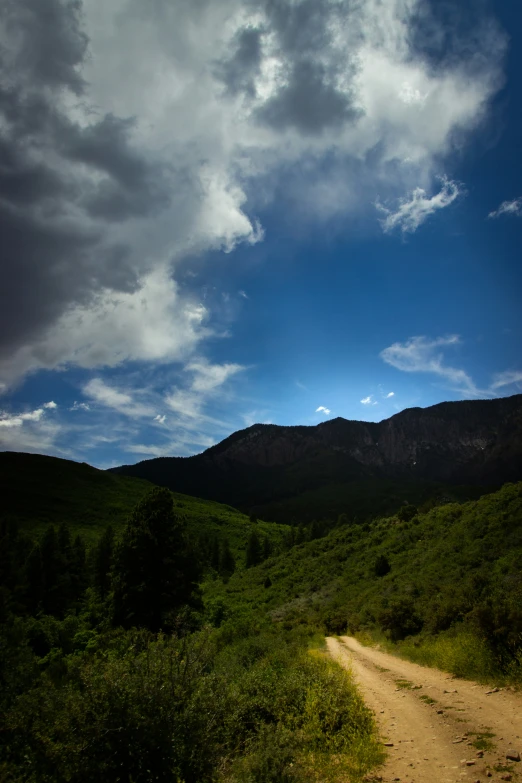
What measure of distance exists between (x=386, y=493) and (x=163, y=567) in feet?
629

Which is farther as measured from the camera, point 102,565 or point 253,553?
point 253,553

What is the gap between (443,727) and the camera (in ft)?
27.2

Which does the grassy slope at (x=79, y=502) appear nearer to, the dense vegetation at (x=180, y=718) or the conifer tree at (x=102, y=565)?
the conifer tree at (x=102, y=565)

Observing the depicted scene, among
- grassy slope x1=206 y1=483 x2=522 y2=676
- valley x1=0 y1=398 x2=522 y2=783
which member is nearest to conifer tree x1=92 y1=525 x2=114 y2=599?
grassy slope x1=206 y1=483 x2=522 y2=676

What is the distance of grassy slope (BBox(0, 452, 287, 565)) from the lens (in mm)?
98500

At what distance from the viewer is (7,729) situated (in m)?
6.30

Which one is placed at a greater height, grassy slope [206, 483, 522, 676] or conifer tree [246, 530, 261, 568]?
grassy slope [206, 483, 522, 676]

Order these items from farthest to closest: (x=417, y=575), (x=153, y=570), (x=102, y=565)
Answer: (x=102, y=565)
(x=417, y=575)
(x=153, y=570)

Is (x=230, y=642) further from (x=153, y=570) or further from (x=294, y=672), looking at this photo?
(x=294, y=672)

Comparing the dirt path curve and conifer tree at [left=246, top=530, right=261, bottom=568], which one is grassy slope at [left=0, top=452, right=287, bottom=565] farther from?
the dirt path curve

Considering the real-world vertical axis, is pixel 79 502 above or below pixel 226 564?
above

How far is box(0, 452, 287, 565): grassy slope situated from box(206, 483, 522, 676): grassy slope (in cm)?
4814

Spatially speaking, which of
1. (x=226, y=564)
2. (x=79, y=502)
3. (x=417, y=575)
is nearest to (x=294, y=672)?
(x=417, y=575)

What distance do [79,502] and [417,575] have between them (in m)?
109
